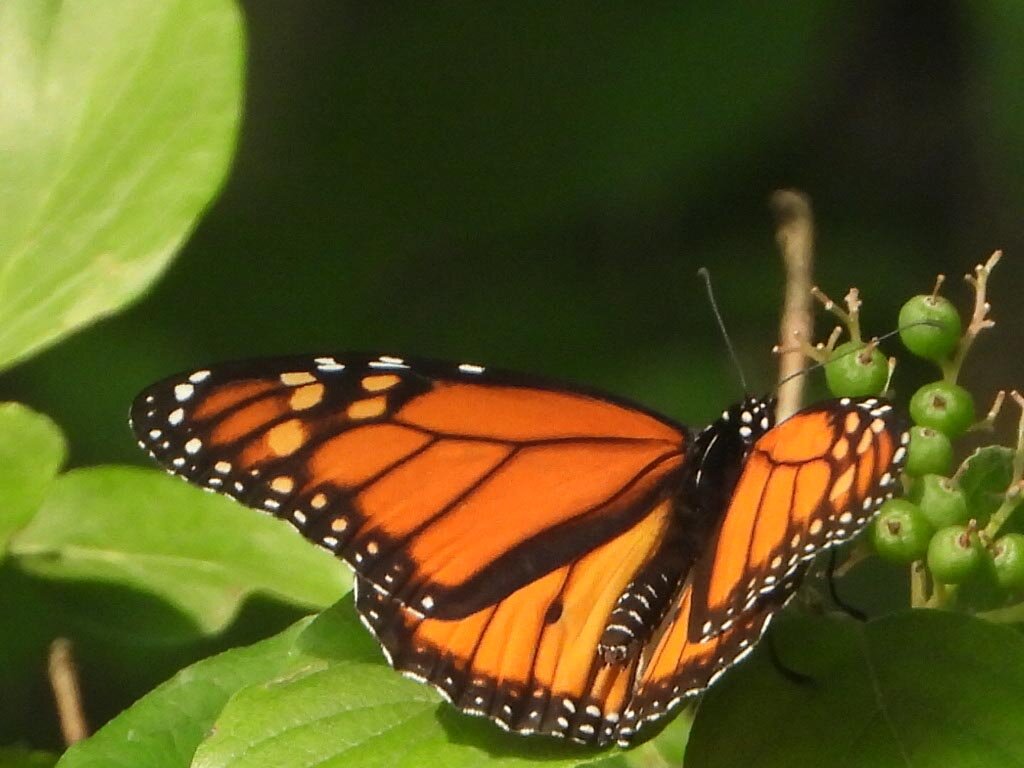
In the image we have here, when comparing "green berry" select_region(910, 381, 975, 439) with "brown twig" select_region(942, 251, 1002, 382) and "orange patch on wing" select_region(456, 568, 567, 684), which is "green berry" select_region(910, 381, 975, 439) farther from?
"orange patch on wing" select_region(456, 568, 567, 684)

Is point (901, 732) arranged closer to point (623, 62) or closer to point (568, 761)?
point (568, 761)

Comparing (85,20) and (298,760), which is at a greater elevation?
(85,20)

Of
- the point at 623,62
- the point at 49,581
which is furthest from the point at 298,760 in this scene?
the point at 623,62

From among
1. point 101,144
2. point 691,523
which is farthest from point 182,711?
point 101,144

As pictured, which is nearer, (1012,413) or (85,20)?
(85,20)

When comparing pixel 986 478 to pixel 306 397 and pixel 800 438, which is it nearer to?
pixel 800 438

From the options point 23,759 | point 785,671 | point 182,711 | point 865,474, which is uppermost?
point 865,474

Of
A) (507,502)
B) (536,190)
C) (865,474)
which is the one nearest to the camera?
(865,474)
